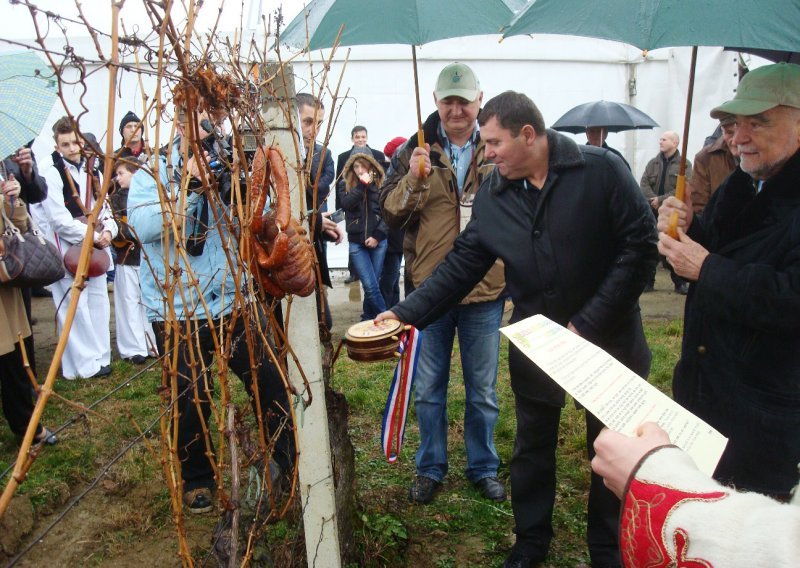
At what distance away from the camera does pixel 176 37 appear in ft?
4.37

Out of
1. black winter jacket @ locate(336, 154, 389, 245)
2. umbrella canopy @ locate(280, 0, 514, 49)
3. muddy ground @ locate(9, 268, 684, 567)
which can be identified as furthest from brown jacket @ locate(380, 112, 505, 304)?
black winter jacket @ locate(336, 154, 389, 245)

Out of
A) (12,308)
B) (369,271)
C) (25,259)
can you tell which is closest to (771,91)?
(25,259)

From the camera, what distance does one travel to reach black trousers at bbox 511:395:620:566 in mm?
2795

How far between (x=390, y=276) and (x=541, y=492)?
452 centimetres

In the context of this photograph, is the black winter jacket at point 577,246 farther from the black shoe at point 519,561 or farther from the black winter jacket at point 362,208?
the black winter jacket at point 362,208

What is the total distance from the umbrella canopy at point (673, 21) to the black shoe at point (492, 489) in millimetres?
2204

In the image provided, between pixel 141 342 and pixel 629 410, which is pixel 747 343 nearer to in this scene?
pixel 629 410

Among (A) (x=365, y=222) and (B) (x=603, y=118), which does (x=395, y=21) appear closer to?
(A) (x=365, y=222)

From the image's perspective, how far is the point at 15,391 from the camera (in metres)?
4.15

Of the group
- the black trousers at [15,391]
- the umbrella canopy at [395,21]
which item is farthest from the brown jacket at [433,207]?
the black trousers at [15,391]

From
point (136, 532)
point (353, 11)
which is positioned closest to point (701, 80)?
point (353, 11)

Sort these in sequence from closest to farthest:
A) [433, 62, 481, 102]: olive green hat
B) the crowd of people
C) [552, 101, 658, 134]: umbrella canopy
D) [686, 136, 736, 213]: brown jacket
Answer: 1. the crowd of people
2. [433, 62, 481, 102]: olive green hat
3. [686, 136, 736, 213]: brown jacket
4. [552, 101, 658, 134]: umbrella canopy

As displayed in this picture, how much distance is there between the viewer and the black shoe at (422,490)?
3445 millimetres

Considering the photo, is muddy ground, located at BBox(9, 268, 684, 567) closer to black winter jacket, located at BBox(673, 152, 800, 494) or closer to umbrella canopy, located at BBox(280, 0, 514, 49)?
black winter jacket, located at BBox(673, 152, 800, 494)
